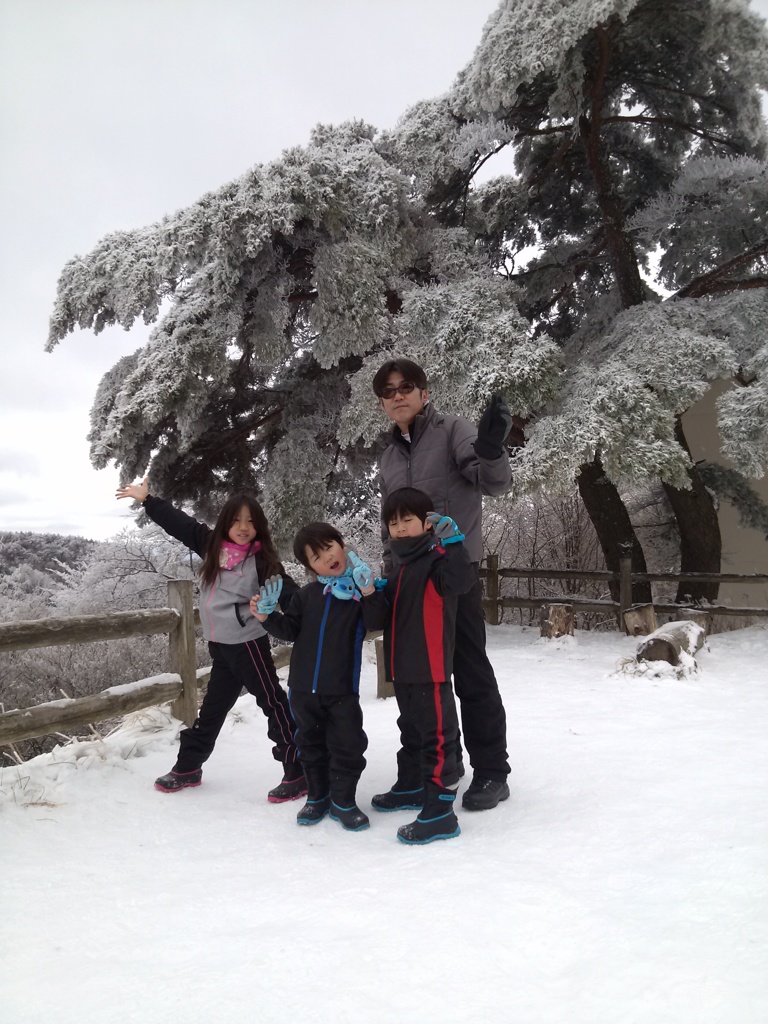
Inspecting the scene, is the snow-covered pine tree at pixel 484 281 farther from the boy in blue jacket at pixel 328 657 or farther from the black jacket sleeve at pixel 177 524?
the boy in blue jacket at pixel 328 657

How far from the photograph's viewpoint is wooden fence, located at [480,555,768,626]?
24.2 feet

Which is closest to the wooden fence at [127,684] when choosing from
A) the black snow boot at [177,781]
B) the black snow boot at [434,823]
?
the black snow boot at [177,781]

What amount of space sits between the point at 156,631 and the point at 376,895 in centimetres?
232

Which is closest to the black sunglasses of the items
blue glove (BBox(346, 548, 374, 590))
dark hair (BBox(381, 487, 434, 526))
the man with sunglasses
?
the man with sunglasses

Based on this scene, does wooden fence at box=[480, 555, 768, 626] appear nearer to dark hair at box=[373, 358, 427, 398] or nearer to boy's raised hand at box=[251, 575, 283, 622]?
dark hair at box=[373, 358, 427, 398]

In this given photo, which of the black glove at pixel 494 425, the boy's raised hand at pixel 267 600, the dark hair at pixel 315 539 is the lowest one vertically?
the boy's raised hand at pixel 267 600

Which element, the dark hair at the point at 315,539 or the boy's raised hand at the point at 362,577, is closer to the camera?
the boy's raised hand at the point at 362,577

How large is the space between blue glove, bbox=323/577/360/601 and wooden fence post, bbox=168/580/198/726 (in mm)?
1700

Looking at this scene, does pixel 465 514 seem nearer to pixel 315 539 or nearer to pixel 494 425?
pixel 494 425

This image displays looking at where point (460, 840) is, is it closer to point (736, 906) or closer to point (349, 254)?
point (736, 906)

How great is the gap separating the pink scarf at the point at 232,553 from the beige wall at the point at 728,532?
28.7ft

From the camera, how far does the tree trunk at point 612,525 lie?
8203 mm

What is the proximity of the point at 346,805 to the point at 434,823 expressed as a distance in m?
0.37

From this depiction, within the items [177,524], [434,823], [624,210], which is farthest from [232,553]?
[624,210]
